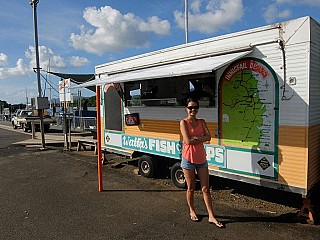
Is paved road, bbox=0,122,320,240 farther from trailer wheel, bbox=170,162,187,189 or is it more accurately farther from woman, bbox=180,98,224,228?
woman, bbox=180,98,224,228

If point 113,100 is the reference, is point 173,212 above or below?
below

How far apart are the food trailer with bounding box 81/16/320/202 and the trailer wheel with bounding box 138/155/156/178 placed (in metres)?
0.38

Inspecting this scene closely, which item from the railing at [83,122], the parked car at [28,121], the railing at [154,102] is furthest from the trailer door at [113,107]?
the parked car at [28,121]

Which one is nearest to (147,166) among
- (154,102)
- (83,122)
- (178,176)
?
(178,176)

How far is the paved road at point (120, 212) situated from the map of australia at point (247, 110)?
1158mm

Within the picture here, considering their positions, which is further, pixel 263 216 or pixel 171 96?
pixel 171 96

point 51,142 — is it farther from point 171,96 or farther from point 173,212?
point 173,212

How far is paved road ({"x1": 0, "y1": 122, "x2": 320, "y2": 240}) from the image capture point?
3.97 m

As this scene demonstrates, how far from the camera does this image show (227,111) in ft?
16.4

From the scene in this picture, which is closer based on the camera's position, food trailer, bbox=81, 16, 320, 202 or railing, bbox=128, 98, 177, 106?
food trailer, bbox=81, 16, 320, 202

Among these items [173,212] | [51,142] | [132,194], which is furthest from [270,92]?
[51,142]

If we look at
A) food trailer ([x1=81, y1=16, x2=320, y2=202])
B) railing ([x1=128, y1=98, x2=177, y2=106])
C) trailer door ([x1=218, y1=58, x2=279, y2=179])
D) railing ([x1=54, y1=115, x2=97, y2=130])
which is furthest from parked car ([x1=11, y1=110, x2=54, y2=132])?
trailer door ([x1=218, y1=58, x2=279, y2=179])

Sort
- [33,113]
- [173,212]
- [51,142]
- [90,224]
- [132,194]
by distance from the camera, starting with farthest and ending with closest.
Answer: [33,113], [51,142], [132,194], [173,212], [90,224]

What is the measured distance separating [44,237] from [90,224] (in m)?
0.67
